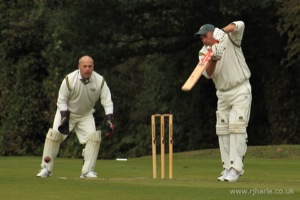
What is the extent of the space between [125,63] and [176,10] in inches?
248

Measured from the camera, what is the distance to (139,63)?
148ft

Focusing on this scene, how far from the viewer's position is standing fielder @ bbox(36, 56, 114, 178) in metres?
19.4

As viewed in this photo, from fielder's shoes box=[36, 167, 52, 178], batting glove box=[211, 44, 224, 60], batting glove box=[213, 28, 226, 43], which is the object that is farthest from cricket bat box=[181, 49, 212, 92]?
fielder's shoes box=[36, 167, 52, 178]

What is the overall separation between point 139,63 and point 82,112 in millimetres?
25404

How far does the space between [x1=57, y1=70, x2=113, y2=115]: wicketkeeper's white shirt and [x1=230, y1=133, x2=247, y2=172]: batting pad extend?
9.44ft

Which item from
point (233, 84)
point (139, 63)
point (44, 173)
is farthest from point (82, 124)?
point (139, 63)

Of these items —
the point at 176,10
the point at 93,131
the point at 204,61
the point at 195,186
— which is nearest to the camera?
the point at 195,186

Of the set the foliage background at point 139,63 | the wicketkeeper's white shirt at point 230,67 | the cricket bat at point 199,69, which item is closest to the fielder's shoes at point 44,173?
the cricket bat at point 199,69

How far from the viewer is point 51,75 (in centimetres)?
4366

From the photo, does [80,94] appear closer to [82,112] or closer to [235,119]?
[82,112]

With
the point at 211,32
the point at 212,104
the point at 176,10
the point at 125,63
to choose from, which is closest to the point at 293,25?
the point at 176,10

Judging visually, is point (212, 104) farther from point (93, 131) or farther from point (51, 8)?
point (93, 131)

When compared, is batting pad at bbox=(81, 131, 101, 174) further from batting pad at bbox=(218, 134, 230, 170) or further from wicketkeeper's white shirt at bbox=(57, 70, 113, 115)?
batting pad at bbox=(218, 134, 230, 170)

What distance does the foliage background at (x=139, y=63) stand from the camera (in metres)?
38.3
